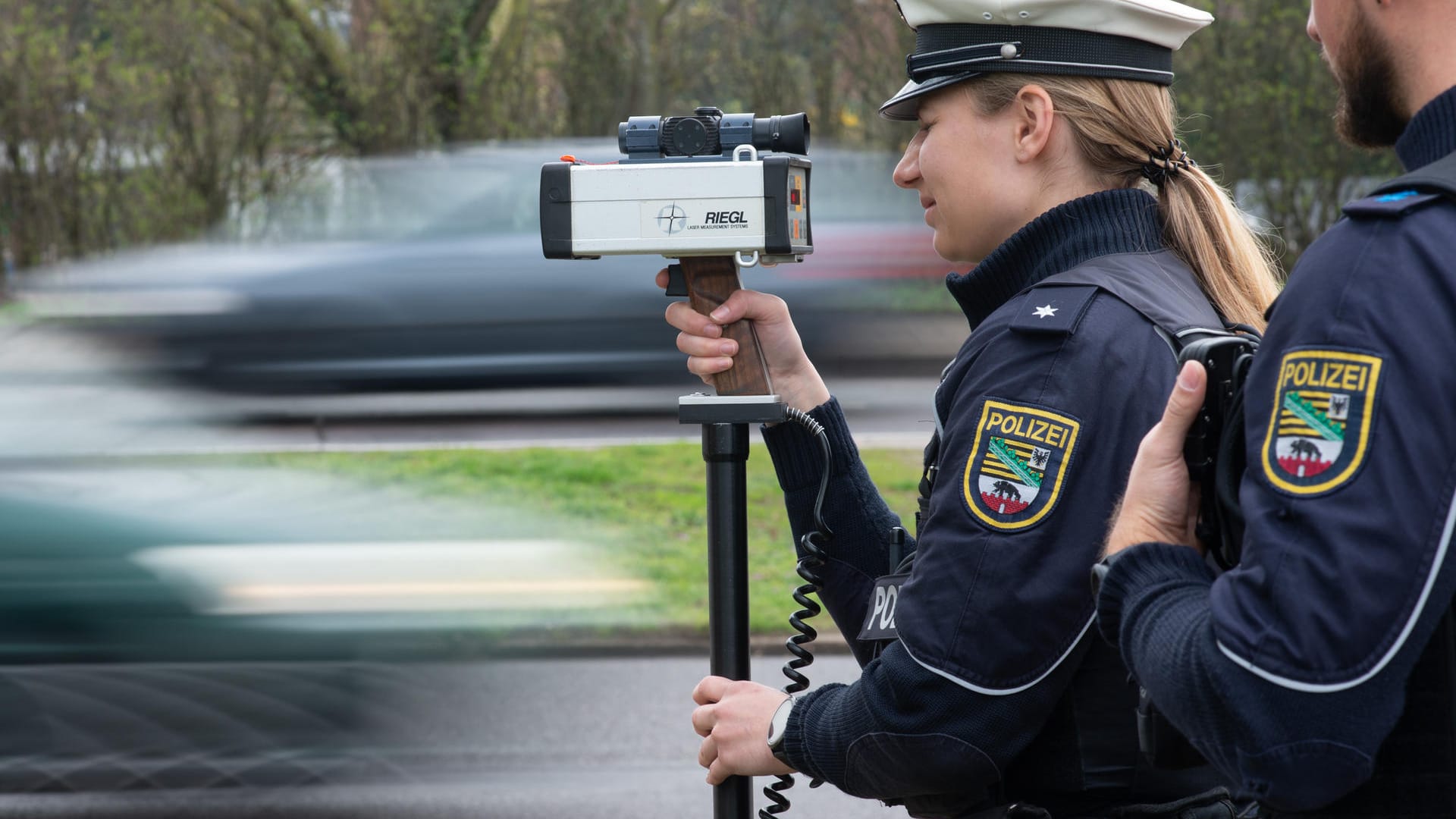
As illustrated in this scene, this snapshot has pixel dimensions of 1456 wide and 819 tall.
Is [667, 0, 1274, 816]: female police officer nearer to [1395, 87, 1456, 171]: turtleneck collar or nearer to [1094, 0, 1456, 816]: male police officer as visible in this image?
[1094, 0, 1456, 816]: male police officer

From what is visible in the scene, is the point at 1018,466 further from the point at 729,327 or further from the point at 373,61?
the point at 373,61

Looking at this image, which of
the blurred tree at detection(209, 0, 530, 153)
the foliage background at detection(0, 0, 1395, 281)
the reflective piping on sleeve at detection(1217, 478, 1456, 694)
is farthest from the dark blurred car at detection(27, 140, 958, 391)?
the reflective piping on sleeve at detection(1217, 478, 1456, 694)

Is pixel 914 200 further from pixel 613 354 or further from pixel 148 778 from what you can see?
pixel 148 778

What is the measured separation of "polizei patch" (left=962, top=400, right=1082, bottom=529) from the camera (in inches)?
60.0

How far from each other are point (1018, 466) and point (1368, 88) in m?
0.47

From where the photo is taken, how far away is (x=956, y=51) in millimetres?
1773

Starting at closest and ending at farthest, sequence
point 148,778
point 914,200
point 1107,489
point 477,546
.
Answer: point 1107,489, point 148,778, point 477,546, point 914,200

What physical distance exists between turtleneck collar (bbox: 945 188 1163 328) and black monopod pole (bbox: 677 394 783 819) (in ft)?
1.02

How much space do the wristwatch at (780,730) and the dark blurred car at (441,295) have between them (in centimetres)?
616

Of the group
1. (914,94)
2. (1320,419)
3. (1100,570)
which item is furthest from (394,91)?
(1320,419)

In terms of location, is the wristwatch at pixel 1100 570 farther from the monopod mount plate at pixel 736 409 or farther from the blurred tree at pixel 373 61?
the blurred tree at pixel 373 61

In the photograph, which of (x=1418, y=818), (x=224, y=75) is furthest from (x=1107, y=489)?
(x=224, y=75)

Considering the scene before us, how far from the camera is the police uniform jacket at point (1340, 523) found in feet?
3.73

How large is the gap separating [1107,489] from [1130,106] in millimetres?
508
